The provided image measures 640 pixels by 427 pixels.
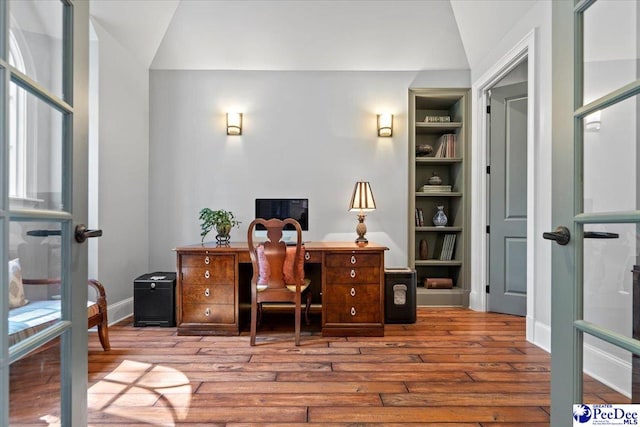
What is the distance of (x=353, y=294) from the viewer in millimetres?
3047

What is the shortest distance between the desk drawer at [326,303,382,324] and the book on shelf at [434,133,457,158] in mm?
2039

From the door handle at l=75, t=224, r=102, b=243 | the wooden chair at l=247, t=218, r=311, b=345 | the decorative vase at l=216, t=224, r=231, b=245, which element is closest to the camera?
the door handle at l=75, t=224, r=102, b=243

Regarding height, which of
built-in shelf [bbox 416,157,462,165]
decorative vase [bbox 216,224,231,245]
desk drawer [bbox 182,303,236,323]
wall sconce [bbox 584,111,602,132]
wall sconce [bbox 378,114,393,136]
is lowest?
desk drawer [bbox 182,303,236,323]

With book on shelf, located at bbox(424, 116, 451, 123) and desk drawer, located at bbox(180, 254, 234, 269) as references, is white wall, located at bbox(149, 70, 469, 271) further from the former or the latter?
desk drawer, located at bbox(180, 254, 234, 269)

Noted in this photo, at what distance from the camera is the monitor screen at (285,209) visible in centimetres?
374

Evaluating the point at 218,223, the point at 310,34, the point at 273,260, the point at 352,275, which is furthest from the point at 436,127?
the point at 218,223

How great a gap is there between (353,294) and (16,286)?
8.13 feet

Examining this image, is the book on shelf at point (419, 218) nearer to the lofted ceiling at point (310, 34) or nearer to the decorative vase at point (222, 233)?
the lofted ceiling at point (310, 34)

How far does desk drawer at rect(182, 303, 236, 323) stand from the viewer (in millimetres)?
3041

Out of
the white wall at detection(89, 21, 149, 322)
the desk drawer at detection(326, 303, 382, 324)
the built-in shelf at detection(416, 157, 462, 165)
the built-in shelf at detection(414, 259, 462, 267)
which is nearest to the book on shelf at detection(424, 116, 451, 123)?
the built-in shelf at detection(416, 157, 462, 165)

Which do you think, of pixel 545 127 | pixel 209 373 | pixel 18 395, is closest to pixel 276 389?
pixel 209 373

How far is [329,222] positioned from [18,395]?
325 cm

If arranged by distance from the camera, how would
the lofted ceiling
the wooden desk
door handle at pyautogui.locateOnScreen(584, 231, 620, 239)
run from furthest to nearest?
the lofted ceiling, the wooden desk, door handle at pyautogui.locateOnScreen(584, 231, 620, 239)

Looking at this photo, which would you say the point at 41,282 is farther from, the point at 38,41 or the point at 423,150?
the point at 423,150
